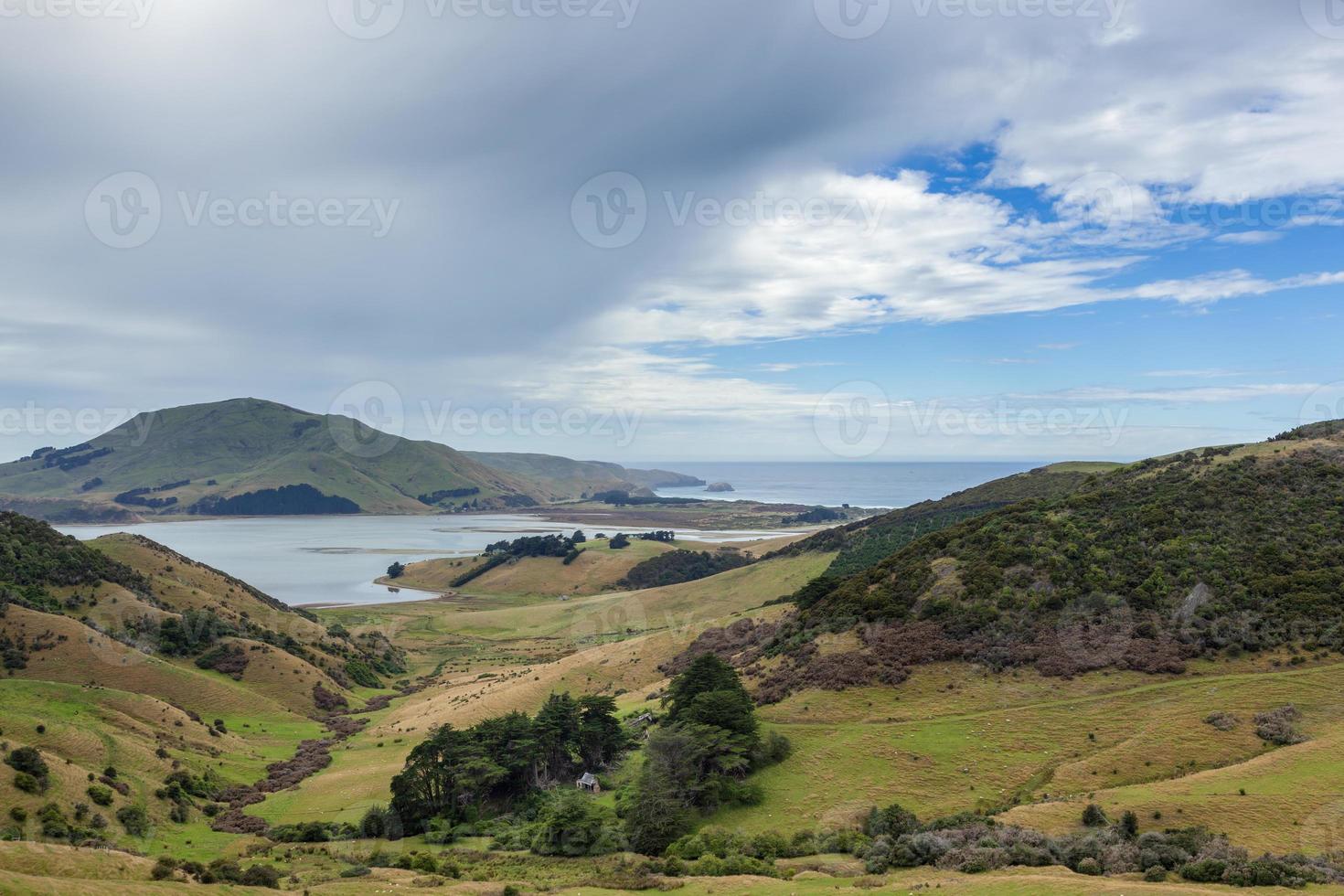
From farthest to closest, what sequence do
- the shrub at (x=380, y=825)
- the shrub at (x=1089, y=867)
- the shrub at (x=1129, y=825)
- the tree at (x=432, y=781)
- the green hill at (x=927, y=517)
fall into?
the green hill at (x=927, y=517) → the tree at (x=432, y=781) → the shrub at (x=380, y=825) → the shrub at (x=1129, y=825) → the shrub at (x=1089, y=867)

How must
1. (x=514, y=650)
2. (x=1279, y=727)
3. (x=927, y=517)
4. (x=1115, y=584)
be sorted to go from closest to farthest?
(x=1279, y=727)
(x=1115, y=584)
(x=514, y=650)
(x=927, y=517)

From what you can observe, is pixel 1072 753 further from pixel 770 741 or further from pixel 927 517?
pixel 927 517

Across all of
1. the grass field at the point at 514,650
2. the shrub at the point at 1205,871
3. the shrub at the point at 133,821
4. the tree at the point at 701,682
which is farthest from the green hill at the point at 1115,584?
the shrub at the point at 133,821

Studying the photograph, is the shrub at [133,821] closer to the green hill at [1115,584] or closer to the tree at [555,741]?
the tree at [555,741]

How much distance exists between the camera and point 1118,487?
56.8 m

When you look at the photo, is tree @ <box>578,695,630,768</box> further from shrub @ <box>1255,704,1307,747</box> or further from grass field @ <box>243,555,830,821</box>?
shrub @ <box>1255,704,1307,747</box>

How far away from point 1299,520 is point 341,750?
6398 cm

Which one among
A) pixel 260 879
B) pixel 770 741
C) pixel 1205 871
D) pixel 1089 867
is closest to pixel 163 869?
pixel 260 879

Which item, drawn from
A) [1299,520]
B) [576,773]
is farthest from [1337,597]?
[576,773]

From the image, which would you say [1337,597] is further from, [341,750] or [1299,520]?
[341,750]

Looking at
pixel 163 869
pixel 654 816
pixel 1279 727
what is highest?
pixel 1279 727

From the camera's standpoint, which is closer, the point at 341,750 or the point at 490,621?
the point at 341,750

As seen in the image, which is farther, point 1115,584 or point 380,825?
point 1115,584

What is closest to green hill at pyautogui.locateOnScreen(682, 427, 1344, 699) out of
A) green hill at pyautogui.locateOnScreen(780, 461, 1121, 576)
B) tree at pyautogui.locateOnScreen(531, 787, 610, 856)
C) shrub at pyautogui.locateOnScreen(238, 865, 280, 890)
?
tree at pyautogui.locateOnScreen(531, 787, 610, 856)
